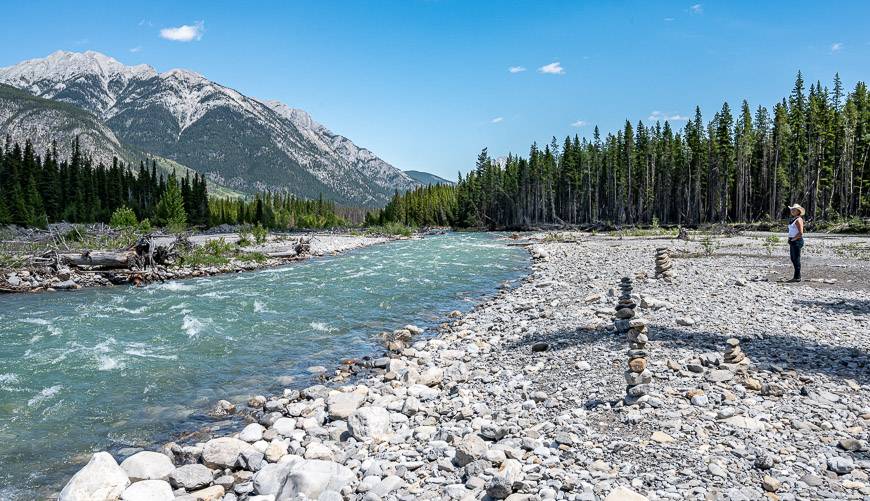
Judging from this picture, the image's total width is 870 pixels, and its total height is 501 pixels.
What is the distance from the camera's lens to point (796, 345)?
8.72 metres

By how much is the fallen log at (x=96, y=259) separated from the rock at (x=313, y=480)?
25064 mm

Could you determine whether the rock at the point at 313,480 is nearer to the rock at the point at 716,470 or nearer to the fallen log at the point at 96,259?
the rock at the point at 716,470

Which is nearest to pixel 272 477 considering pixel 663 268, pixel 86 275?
pixel 663 268

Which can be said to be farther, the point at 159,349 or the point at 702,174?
the point at 702,174

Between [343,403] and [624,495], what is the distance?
17.5 ft

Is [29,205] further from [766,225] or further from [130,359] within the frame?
[766,225]

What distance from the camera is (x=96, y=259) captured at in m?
25.2

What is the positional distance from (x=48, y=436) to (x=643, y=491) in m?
8.86

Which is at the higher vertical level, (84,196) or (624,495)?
(84,196)

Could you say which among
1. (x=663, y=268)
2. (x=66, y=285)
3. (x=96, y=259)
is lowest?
(x=66, y=285)

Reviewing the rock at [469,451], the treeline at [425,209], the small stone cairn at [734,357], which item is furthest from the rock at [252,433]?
the treeline at [425,209]

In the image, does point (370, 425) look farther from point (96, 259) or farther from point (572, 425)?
point (96, 259)

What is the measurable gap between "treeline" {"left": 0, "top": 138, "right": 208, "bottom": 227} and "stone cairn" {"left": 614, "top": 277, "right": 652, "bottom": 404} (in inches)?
2875

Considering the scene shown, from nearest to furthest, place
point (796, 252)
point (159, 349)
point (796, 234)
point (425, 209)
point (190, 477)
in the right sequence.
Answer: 1. point (190, 477)
2. point (159, 349)
3. point (796, 234)
4. point (796, 252)
5. point (425, 209)
